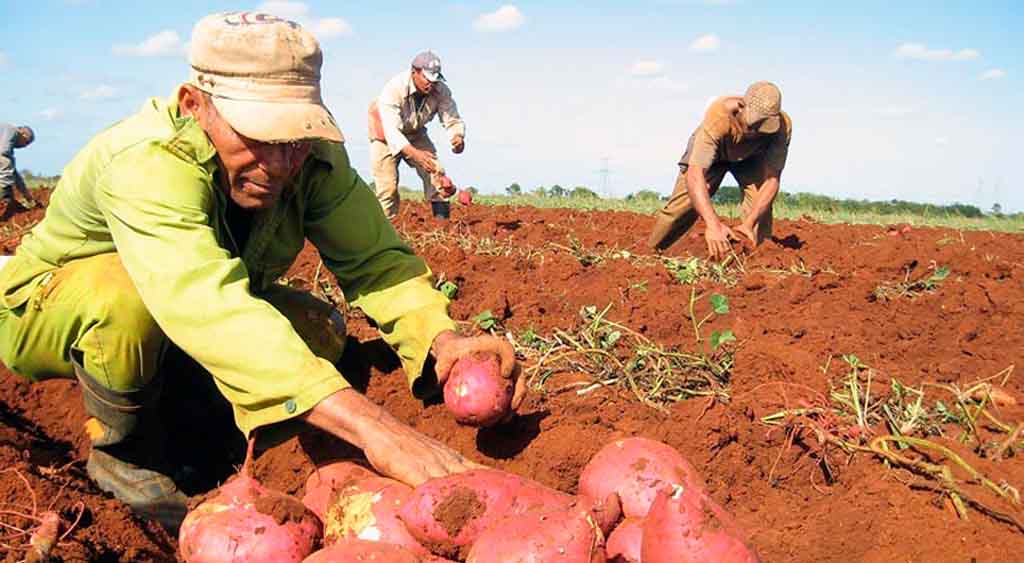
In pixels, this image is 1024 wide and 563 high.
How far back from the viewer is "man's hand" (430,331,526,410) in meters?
2.58

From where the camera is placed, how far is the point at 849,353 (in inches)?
142

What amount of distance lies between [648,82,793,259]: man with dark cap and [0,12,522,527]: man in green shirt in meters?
4.05

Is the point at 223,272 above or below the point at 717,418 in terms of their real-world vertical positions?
above

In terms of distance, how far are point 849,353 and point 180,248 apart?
101 inches

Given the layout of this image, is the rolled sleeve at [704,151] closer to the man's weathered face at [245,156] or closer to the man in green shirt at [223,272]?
the man in green shirt at [223,272]

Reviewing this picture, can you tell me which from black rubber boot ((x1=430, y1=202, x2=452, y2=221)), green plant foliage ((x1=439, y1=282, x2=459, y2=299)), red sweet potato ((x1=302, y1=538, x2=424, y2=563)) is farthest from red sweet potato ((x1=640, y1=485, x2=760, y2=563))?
black rubber boot ((x1=430, y1=202, x2=452, y2=221))

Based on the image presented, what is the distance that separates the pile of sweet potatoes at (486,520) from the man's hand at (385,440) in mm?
45

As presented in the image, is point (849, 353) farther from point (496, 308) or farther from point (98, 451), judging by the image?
point (98, 451)

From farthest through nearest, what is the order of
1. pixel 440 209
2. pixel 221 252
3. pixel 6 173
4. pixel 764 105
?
1. pixel 6 173
2. pixel 440 209
3. pixel 764 105
4. pixel 221 252

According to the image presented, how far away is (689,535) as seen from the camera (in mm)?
1712

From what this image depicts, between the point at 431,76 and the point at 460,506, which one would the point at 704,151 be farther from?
the point at 460,506

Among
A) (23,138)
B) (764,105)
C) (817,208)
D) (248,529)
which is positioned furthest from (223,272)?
(817,208)

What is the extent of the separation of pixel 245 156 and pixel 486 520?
1.23 meters

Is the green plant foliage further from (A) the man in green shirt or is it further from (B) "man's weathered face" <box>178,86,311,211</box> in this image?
(B) "man's weathered face" <box>178,86,311,211</box>
